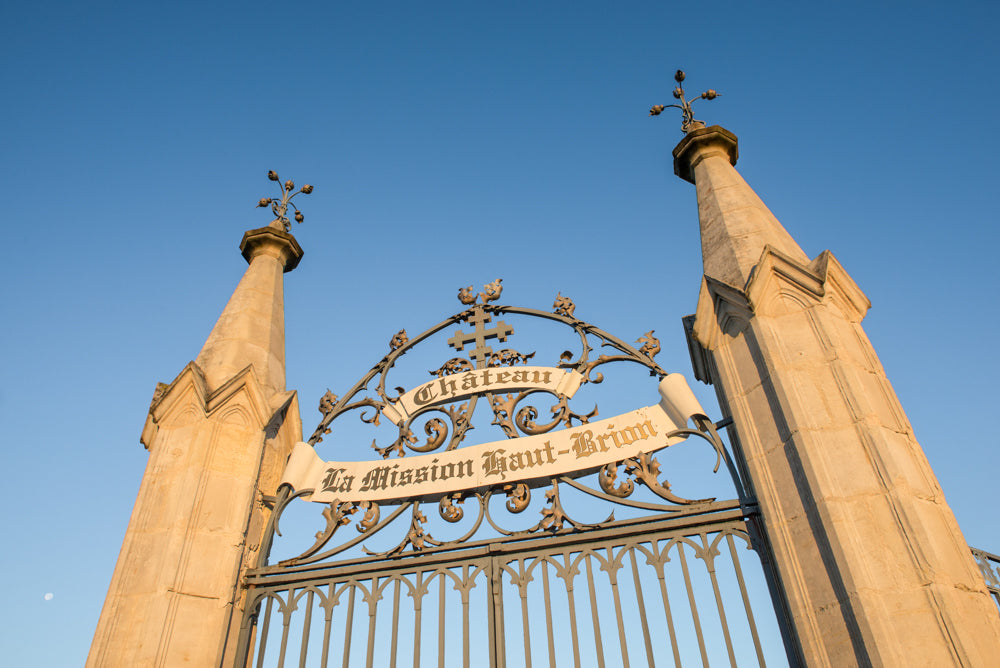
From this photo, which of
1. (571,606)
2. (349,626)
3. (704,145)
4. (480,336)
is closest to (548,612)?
(571,606)

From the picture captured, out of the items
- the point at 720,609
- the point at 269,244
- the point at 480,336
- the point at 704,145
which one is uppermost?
A: the point at 269,244

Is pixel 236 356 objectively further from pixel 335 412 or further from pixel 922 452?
pixel 922 452

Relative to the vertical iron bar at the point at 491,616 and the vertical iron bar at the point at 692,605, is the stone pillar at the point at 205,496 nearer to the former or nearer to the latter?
the vertical iron bar at the point at 491,616

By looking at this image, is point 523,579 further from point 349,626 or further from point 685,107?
point 685,107

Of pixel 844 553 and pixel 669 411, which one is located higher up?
pixel 669 411

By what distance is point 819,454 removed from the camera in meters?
4.93

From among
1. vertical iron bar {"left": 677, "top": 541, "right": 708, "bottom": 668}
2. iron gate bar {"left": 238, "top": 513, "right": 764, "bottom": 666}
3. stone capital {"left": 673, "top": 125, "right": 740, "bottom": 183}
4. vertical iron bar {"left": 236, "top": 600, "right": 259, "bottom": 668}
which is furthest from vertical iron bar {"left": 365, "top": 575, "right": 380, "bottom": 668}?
stone capital {"left": 673, "top": 125, "right": 740, "bottom": 183}

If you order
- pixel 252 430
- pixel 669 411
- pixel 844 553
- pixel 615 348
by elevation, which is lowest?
pixel 844 553

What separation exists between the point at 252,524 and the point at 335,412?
4.54 ft

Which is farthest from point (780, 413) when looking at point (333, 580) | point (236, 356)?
point (236, 356)

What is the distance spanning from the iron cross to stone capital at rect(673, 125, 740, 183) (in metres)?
2.70

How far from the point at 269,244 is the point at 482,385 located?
364 cm

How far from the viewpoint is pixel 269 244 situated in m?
8.92

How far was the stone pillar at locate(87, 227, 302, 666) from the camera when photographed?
5699 mm
